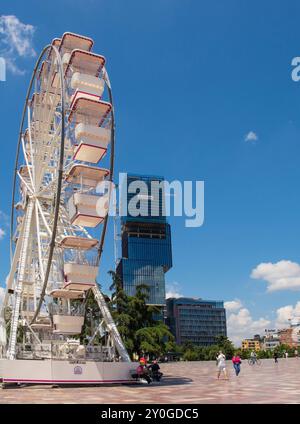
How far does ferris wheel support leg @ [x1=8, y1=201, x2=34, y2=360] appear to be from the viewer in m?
28.0

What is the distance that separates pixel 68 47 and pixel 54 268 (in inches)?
604

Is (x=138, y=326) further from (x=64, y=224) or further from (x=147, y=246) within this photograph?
(x=147, y=246)

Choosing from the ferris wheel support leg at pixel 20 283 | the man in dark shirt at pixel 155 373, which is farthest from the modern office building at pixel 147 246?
the man in dark shirt at pixel 155 373

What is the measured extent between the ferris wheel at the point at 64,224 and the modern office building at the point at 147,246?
418 ft

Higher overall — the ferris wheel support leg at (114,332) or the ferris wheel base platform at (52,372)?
the ferris wheel support leg at (114,332)

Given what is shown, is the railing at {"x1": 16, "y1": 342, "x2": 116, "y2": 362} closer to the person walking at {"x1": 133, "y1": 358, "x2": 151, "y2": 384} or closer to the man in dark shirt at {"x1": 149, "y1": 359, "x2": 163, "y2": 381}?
the man in dark shirt at {"x1": 149, "y1": 359, "x2": 163, "y2": 381}

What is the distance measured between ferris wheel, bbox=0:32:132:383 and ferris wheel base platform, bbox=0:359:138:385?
0.05 metres

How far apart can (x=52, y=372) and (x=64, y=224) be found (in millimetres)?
10997

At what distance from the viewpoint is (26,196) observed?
120 feet

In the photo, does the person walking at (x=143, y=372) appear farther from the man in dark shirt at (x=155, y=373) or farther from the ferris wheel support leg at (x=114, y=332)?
the ferris wheel support leg at (x=114, y=332)

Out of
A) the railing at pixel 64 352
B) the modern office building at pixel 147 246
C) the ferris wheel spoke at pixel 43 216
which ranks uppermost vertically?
the modern office building at pixel 147 246

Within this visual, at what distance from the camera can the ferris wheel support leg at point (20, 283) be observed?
91.7 ft

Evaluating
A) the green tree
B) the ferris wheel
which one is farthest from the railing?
the green tree

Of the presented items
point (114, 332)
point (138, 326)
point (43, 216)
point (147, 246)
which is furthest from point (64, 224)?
point (147, 246)
